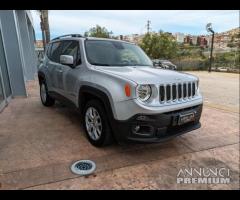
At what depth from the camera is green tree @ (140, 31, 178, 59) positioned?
100ft

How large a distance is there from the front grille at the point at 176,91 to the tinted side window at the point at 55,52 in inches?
114

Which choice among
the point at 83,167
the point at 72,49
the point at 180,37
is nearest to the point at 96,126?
the point at 83,167

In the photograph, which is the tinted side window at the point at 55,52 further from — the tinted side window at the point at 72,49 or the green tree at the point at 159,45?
the green tree at the point at 159,45

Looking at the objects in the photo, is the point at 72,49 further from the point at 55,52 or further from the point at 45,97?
the point at 45,97

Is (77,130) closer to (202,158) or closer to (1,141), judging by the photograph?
(1,141)

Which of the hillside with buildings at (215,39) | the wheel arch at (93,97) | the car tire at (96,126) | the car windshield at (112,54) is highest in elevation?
the hillside with buildings at (215,39)

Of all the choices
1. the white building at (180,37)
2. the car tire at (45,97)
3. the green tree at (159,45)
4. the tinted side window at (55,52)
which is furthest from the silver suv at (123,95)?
the white building at (180,37)

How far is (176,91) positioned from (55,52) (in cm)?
334

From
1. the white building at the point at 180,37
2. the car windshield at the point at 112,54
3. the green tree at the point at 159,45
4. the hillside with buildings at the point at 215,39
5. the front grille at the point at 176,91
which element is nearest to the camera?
the front grille at the point at 176,91

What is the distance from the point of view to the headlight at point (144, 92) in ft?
9.69

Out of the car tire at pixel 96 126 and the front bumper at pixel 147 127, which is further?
the car tire at pixel 96 126

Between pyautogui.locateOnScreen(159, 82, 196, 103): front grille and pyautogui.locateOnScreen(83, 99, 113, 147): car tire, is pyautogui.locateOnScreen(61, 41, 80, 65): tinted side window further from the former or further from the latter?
pyautogui.locateOnScreen(159, 82, 196, 103): front grille

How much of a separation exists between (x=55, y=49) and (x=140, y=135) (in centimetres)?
346
